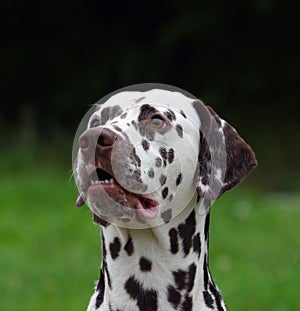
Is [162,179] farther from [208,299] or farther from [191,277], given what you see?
[208,299]

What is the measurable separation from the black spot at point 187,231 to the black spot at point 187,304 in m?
0.18

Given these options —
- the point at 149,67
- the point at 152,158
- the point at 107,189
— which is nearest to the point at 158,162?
the point at 152,158

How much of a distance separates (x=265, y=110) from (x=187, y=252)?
477 inches

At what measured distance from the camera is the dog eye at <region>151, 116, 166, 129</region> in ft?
12.3

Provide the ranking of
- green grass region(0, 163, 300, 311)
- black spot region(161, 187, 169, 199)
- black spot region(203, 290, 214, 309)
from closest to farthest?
black spot region(161, 187, 169, 199)
black spot region(203, 290, 214, 309)
green grass region(0, 163, 300, 311)

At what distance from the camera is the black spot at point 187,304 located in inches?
153

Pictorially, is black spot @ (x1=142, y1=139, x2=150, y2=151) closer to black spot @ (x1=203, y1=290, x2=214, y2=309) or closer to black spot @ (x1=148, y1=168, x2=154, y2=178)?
black spot @ (x1=148, y1=168, x2=154, y2=178)

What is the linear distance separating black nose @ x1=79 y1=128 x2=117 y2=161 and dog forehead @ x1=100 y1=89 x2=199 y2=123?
0.38 m

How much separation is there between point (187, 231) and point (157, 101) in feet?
1.75

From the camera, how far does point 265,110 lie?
52.0ft

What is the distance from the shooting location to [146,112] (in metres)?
3.76

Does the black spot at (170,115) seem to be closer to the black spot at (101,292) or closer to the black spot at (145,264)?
the black spot at (145,264)

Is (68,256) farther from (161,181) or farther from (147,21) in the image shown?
(147,21)

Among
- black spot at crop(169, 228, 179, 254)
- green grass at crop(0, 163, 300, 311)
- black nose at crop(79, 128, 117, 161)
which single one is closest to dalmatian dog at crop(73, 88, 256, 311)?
black spot at crop(169, 228, 179, 254)
